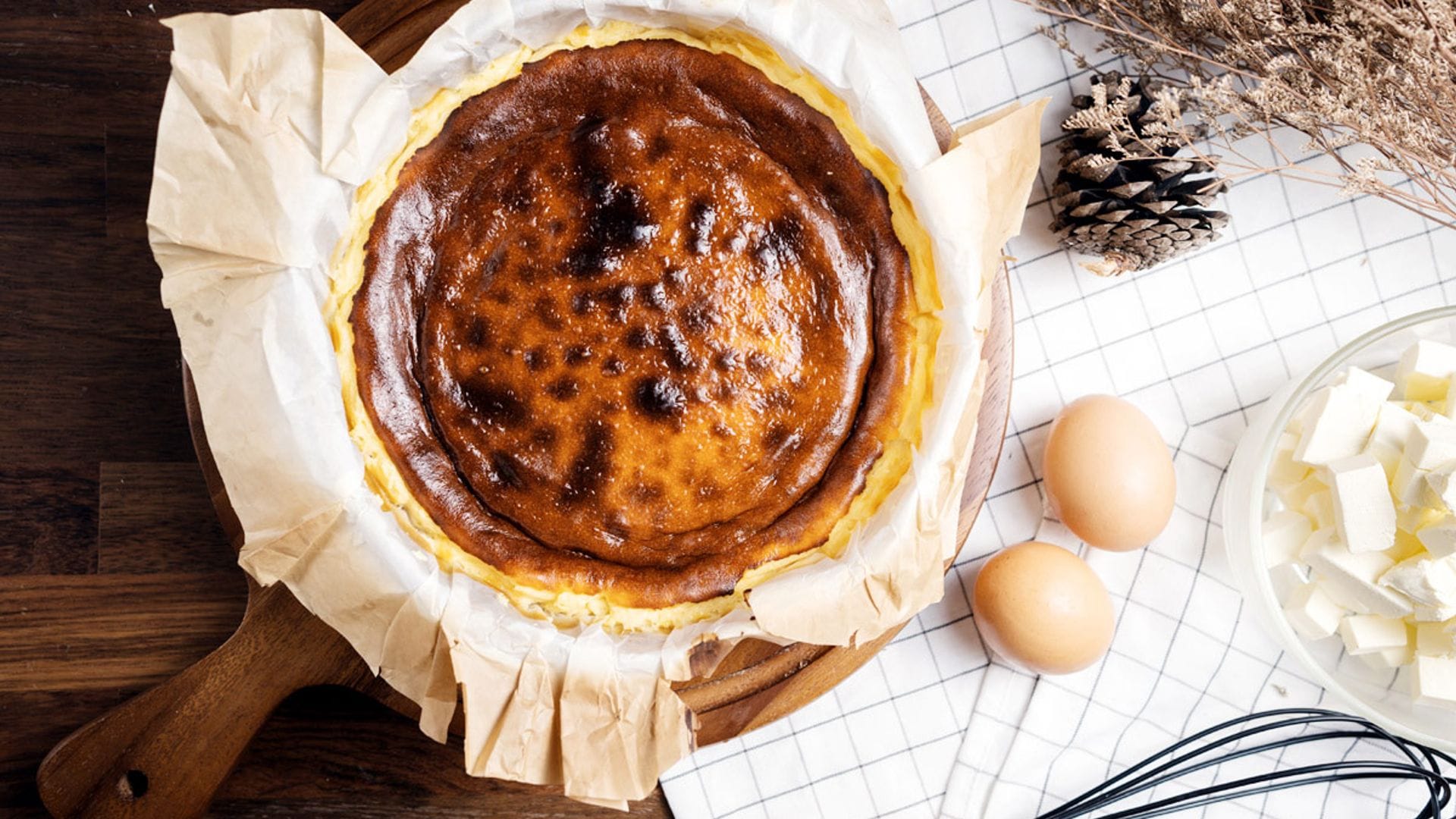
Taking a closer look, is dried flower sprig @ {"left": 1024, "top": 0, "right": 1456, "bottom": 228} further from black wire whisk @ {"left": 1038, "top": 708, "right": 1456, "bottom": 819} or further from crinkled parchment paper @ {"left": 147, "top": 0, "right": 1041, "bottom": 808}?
black wire whisk @ {"left": 1038, "top": 708, "right": 1456, "bottom": 819}

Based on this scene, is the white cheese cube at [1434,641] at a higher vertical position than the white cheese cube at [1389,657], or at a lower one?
higher

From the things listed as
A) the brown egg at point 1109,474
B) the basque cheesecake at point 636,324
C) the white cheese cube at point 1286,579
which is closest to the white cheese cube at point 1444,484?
the white cheese cube at point 1286,579

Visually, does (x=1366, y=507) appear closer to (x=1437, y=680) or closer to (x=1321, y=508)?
(x=1321, y=508)

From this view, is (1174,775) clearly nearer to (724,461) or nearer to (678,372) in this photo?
(724,461)

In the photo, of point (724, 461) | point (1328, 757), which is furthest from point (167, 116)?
point (1328, 757)

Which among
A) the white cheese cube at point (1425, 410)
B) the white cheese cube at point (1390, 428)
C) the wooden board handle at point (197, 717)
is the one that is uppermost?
the wooden board handle at point (197, 717)

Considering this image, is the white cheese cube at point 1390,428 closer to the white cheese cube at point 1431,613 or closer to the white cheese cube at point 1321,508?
the white cheese cube at point 1321,508
